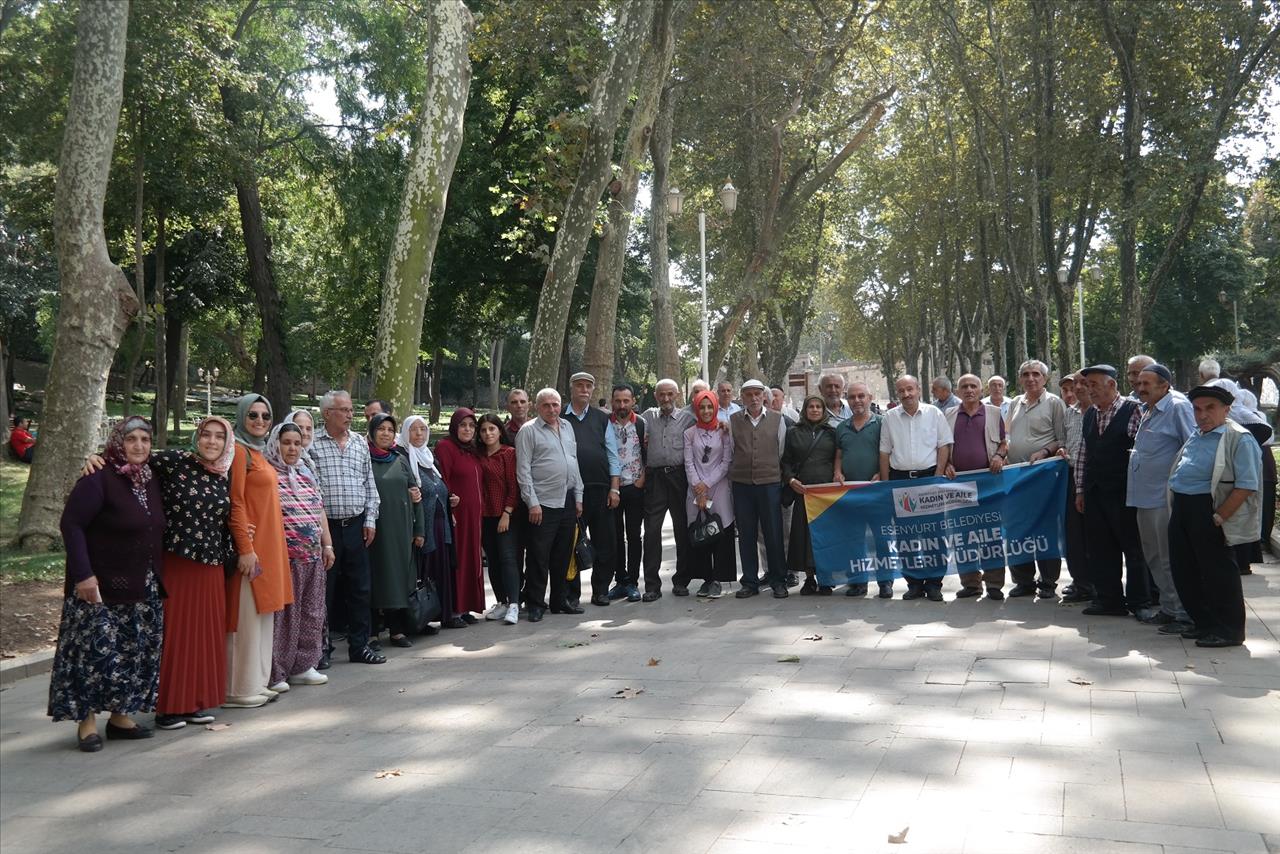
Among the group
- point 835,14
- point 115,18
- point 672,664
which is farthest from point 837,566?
point 835,14

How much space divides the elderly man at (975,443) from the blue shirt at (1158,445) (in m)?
1.85

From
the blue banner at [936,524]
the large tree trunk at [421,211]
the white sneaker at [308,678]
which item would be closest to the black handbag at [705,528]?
the blue banner at [936,524]

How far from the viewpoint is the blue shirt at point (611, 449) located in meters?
10.4

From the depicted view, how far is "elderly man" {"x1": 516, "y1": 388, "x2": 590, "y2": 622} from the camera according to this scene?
969 centimetres

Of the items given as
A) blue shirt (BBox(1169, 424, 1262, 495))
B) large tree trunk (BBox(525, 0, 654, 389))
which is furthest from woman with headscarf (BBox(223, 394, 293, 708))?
large tree trunk (BBox(525, 0, 654, 389))

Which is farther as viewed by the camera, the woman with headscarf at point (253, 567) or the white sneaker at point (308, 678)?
the white sneaker at point (308, 678)

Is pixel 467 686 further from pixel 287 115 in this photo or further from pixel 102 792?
pixel 287 115

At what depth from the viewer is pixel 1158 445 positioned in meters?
8.08

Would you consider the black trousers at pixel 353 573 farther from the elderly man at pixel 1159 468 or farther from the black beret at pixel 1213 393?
the black beret at pixel 1213 393

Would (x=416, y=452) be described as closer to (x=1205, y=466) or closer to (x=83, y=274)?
(x=83, y=274)

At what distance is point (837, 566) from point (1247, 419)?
4384mm

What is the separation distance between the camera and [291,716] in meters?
6.70

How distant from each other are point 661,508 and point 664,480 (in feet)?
0.93

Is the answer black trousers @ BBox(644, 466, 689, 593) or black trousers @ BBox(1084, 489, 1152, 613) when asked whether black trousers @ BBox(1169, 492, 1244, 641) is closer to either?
black trousers @ BBox(1084, 489, 1152, 613)
